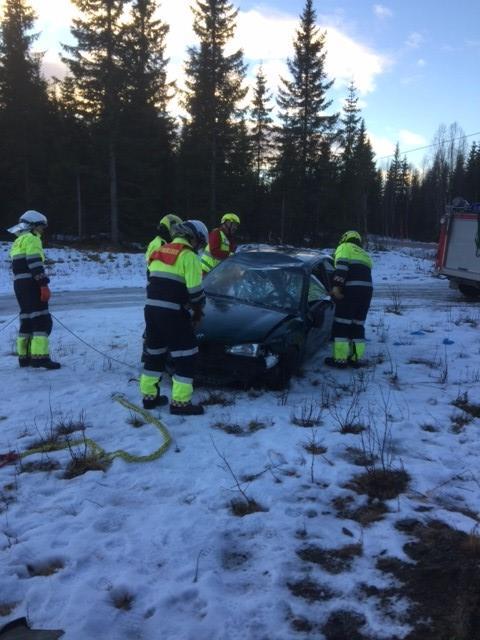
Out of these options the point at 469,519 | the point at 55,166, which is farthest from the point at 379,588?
the point at 55,166

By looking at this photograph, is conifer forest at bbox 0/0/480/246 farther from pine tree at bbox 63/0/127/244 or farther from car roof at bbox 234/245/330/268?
car roof at bbox 234/245/330/268

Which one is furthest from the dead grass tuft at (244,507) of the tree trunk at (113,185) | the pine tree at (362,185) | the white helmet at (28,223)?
the pine tree at (362,185)

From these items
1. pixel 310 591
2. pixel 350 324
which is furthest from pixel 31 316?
pixel 310 591

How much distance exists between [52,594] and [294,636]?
1.30 metres

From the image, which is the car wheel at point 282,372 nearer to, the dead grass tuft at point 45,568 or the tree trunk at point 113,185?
the dead grass tuft at point 45,568

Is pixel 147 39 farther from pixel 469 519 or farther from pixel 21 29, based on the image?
pixel 469 519

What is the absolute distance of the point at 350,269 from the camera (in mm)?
7664

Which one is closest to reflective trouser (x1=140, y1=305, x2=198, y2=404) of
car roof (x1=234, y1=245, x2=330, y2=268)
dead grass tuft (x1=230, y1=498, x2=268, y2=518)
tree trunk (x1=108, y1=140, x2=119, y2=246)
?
dead grass tuft (x1=230, y1=498, x2=268, y2=518)

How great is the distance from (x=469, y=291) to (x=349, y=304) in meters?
9.07

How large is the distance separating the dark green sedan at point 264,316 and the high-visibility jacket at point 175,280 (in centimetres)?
71

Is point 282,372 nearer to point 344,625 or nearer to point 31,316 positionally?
point 31,316

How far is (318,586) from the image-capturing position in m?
2.90

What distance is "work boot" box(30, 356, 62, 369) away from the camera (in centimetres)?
709

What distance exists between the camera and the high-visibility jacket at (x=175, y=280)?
5.45 m
